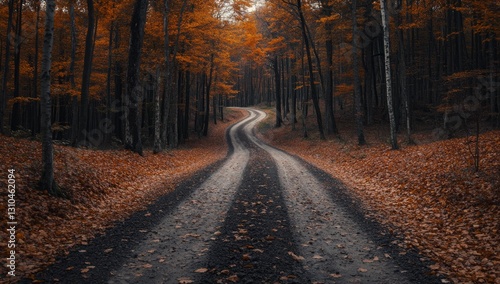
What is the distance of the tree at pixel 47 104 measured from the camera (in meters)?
7.61

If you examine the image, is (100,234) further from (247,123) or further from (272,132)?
(247,123)

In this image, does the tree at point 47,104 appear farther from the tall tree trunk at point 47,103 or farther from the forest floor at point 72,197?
the forest floor at point 72,197

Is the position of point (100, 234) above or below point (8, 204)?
below

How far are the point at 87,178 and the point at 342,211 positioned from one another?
26.8 ft

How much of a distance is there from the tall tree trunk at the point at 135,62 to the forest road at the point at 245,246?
26.0ft

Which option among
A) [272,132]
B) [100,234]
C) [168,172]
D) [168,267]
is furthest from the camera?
[272,132]

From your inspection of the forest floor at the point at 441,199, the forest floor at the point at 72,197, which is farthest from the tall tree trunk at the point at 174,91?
the forest floor at the point at 441,199

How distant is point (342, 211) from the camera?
26.7 feet

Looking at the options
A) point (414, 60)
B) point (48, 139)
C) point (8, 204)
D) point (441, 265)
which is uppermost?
point (414, 60)

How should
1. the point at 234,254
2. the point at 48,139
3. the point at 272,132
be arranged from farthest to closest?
the point at 272,132 → the point at 48,139 → the point at 234,254

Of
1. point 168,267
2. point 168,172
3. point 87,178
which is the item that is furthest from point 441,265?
point 168,172

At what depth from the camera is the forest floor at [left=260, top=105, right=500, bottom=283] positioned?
213 inches

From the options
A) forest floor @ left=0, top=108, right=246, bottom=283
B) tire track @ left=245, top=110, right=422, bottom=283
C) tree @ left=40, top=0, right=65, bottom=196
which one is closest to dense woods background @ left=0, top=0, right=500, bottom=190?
forest floor @ left=0, top=108, right=246, bottom=283

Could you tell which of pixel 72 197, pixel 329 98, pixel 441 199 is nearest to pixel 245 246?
pixel 72 197
